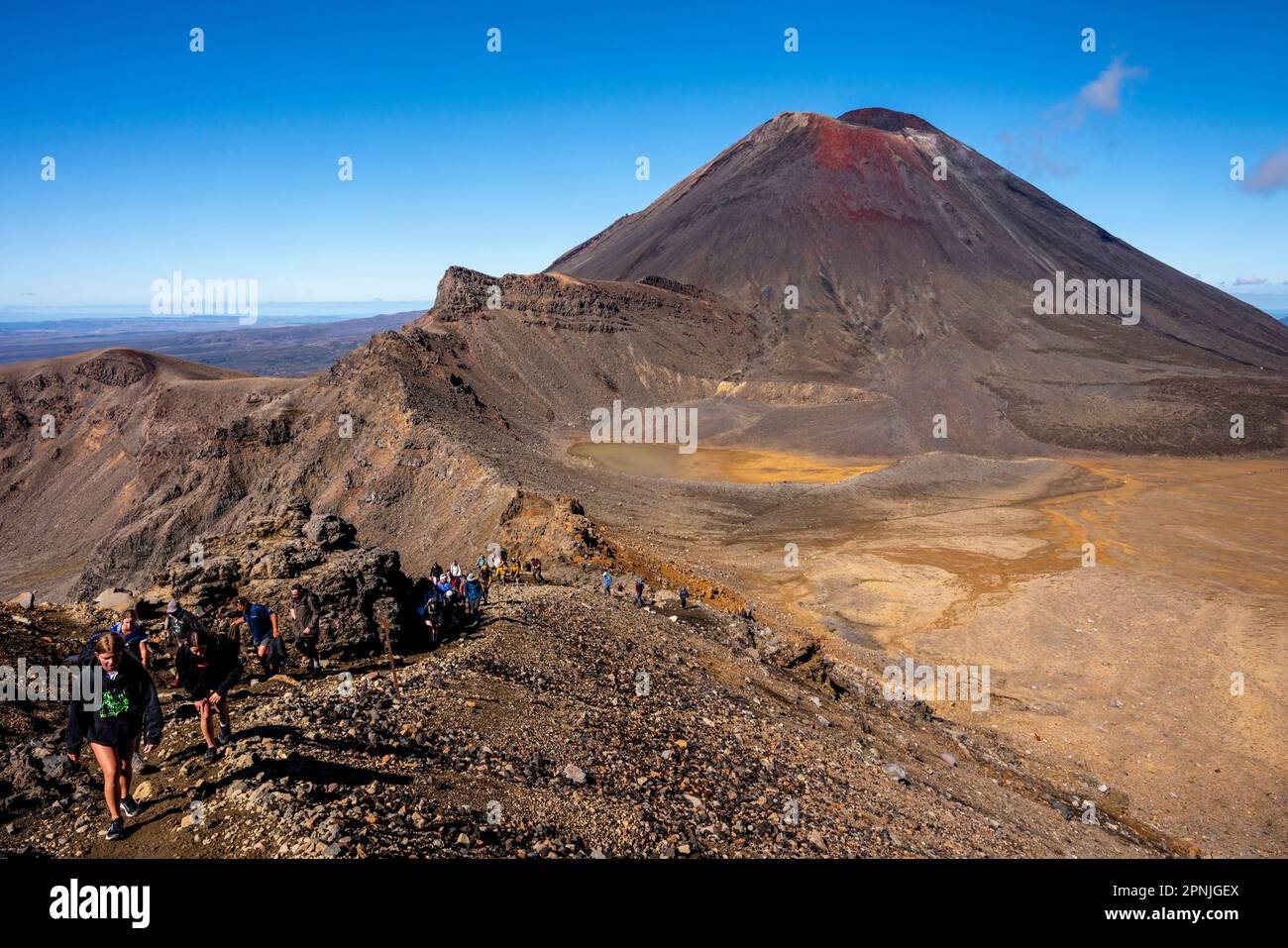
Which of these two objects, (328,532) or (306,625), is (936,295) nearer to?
(328,532)

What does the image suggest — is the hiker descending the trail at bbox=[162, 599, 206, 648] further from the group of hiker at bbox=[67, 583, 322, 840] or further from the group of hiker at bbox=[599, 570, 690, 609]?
the group of hiker at bbox=[599, 570, 690, 609]

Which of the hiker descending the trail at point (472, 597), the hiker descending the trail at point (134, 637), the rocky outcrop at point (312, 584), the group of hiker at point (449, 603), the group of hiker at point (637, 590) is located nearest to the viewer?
the hiker descending the trail at point (134, 637)

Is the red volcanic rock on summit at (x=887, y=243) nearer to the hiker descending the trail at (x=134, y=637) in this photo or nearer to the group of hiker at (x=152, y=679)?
the group of hiker at (x=152, y=679)

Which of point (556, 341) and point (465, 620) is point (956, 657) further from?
point (556, 341)

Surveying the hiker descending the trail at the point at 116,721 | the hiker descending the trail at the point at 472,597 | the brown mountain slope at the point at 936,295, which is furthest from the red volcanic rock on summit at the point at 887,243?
the hiker descending the trail at the point at 116,721

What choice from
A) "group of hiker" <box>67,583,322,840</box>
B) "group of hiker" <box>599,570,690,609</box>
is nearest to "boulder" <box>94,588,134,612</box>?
"group of hiker" <box>67,583,322,840</box>
